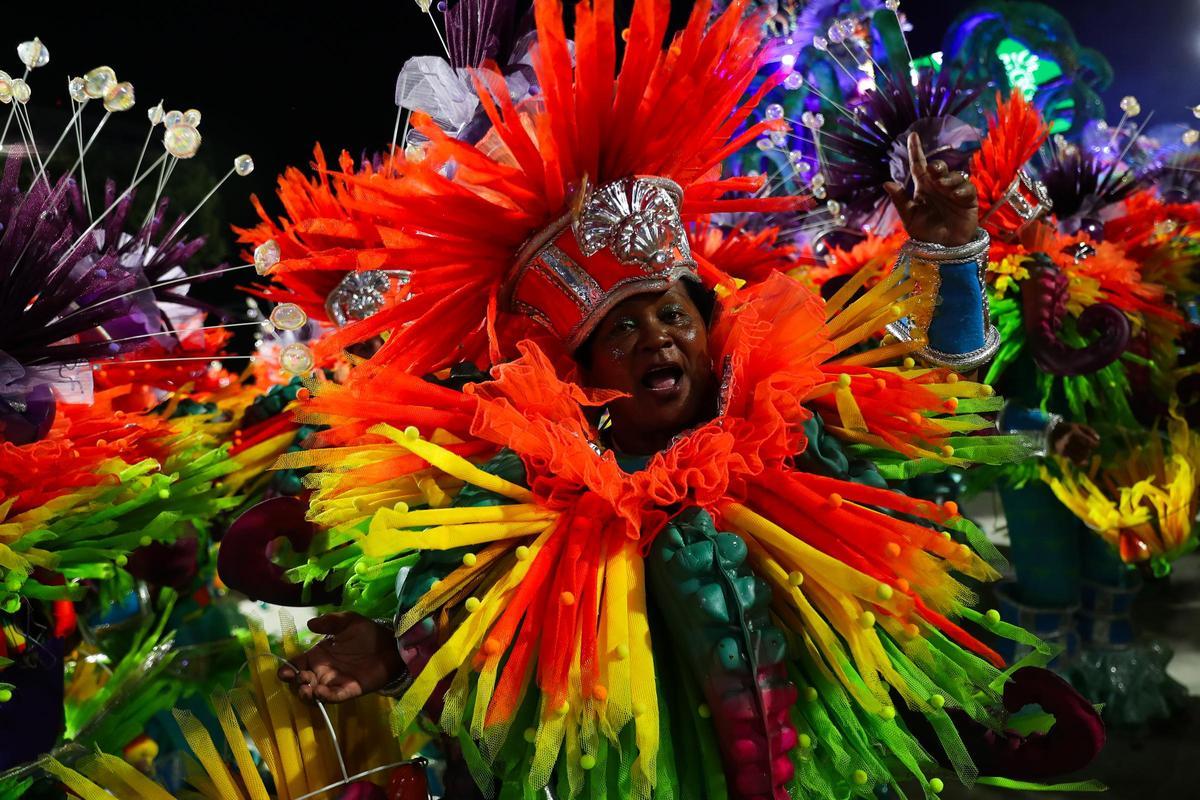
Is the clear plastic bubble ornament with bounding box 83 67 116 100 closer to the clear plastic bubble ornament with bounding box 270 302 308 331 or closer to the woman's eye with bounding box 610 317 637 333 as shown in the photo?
the clear plastic bubble ornament with bounding box 270 302 308 331

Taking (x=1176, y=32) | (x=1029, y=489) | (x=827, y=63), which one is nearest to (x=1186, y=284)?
(x=1029, y=489)

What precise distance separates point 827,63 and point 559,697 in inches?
142

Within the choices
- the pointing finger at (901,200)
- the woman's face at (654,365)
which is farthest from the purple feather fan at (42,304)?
the pointing finger at (901,200)

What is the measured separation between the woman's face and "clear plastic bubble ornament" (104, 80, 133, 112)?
0.72m

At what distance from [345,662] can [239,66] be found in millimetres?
1957

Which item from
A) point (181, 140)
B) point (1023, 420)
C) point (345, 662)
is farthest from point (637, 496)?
point (1023, 420)

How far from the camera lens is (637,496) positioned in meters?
1.05

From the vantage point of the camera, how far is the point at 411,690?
37.2 inches

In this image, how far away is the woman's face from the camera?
1.20 meters

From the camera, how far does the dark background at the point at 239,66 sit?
2.38 meters

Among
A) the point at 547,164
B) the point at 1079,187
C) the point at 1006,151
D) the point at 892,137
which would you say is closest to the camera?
the point at 547,164

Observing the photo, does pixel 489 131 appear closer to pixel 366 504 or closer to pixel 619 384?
pixel 619 384

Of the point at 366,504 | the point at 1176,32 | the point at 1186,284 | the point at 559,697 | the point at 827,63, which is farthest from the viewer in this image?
the point at 827,63

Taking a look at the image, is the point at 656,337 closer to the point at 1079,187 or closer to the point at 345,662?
the point at 345,662
